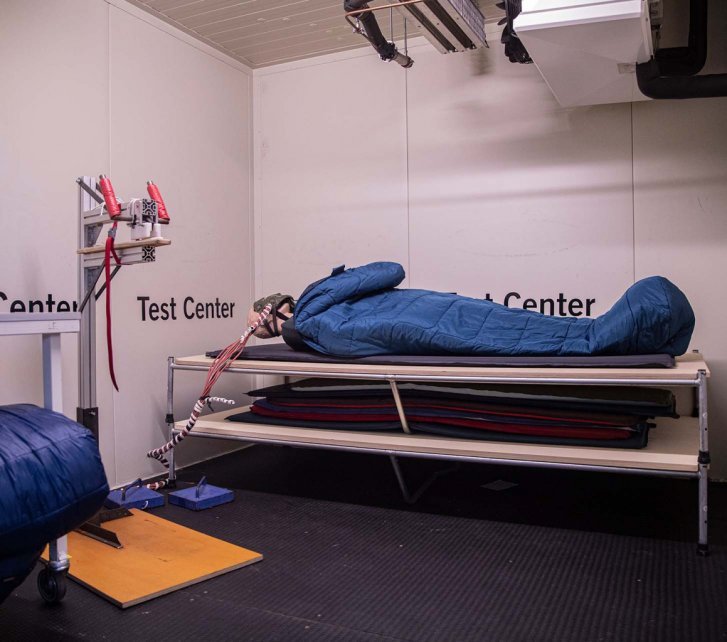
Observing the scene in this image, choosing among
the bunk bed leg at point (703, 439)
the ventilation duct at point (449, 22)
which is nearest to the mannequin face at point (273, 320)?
the ventilation duct at point (449, 22)

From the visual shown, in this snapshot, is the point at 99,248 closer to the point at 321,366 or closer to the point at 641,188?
the point at 321,366

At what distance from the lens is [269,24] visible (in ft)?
10.1

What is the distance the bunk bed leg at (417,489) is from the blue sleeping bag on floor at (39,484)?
1.10m

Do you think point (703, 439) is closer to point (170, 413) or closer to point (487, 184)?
point (487, 184)

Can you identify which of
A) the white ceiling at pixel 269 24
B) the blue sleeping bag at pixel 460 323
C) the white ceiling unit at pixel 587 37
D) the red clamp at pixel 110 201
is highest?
the white ceiling at pixel 269 24

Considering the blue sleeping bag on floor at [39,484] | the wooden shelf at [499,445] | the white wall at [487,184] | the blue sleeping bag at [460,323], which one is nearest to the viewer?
the blue sleeping bag on floor at [39,484]

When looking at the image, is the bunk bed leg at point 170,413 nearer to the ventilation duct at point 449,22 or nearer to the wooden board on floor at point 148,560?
the wooden board on floor at point 148,560

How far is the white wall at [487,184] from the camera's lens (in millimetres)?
2750

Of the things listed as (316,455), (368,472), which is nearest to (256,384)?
(316,455)

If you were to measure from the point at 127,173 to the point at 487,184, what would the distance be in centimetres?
162

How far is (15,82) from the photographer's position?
7.79 feet

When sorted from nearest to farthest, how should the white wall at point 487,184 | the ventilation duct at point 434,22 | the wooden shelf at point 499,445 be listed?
the wooden shelf at point 499,445 < the ventilation duct at point 434,22 < the white wall at point 487,184

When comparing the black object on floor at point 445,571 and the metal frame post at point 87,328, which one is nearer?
the black object on floor at point 445,571

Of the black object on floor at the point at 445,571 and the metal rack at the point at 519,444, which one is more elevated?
the metal rack at the point at 519,444
